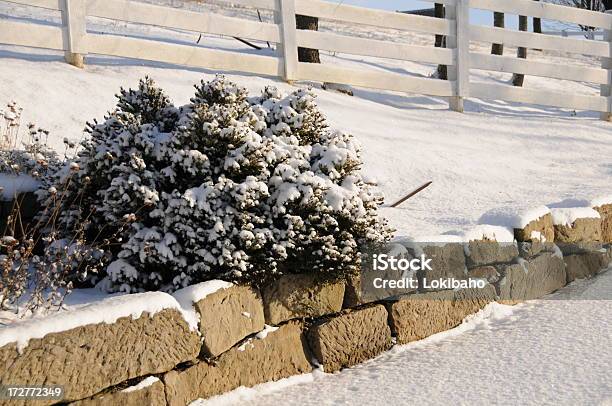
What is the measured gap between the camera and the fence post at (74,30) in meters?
8.83

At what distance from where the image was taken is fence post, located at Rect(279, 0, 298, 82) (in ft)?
34.9

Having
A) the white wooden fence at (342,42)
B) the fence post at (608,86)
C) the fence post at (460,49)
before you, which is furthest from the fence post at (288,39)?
the fence post at (608,86)

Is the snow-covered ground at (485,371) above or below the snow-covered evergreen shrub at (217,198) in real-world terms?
below

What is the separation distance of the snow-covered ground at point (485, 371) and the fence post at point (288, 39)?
5.45 metres

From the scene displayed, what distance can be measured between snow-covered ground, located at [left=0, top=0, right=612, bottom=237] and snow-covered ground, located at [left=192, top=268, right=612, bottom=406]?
93 cm

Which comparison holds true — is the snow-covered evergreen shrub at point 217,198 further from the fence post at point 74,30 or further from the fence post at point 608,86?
the fence post at point 608,86

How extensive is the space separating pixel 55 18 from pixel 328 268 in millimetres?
11238

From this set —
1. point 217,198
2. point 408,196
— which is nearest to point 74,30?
point 408,196

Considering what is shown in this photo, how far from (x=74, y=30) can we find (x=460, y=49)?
5748 millimetres

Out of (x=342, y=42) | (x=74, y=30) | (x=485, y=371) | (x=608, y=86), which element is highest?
(x=74, y=30)

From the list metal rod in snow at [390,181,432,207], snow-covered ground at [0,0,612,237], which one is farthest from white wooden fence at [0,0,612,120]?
metal rod in snow at [390,181,432,207]

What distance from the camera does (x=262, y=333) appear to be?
182 inches

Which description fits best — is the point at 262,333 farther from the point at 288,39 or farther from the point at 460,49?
the point at 460,49

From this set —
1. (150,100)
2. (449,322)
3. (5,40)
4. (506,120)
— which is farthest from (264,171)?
(506,120)
